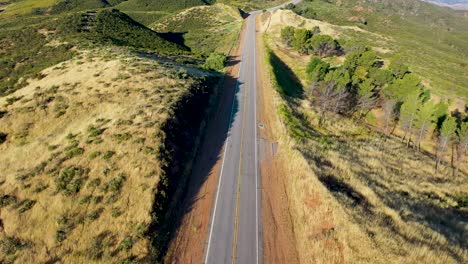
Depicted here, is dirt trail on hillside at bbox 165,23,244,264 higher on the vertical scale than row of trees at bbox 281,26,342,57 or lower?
lower

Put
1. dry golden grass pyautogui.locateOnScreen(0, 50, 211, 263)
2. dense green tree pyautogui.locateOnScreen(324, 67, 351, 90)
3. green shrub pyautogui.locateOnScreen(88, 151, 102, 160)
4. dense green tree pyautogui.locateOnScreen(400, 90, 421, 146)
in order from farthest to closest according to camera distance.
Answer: dense green tree pyautogui.locateOnScreen(324, 67, 351, 90)
dense green tree pyautogui.locateOnScreen(400, 90, 421, 146)
green shrub pyautogui.locateOnScreen(88, 151, 102, 160)
dry golden grass pyautogui.locateOnScreen(0, 50, 211, 263)

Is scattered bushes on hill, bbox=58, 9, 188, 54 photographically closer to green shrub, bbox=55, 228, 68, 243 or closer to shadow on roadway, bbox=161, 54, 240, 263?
shadow on roadway, bbox=161, 54, 240, 263

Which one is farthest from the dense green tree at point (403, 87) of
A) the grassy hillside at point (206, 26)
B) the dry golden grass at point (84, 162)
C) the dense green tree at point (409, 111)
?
the grassy hillside at point (206, 26)

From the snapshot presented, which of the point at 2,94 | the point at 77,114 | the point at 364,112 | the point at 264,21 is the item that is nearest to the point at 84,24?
the point at 2,94

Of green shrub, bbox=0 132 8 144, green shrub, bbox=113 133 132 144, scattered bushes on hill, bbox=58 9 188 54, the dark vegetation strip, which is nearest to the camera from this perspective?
the dark vegetation strip

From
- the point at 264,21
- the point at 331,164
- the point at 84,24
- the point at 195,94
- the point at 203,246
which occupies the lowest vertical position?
the point at 203,246

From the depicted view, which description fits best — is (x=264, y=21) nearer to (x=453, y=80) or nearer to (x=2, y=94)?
(x=453, y=80)

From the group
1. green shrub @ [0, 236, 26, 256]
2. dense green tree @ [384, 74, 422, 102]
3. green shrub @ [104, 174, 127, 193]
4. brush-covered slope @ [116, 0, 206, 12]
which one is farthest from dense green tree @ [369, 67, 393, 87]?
brush-covered slope @ [116, 0, 206, 12]
